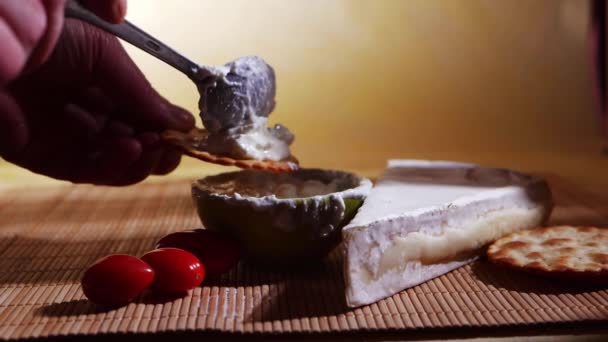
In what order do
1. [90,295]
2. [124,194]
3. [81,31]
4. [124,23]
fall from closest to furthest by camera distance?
[90,295] → [124,23] → [81,31] → [124,194]

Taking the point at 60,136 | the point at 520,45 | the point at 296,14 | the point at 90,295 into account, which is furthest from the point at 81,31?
the point at 520,45

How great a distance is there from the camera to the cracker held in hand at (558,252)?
67.1 inches

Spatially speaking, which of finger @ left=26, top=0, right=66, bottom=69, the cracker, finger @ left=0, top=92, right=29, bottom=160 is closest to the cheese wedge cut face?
the cracker

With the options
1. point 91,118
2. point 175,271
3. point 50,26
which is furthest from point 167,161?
point 50,26

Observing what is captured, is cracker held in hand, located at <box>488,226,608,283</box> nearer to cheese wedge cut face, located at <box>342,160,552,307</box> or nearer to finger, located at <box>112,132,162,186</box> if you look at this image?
cheese wedge cut face, located at <box>342,160,552,307</box>

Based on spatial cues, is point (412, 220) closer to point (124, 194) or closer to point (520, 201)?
point (520, 201)

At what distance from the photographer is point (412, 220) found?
1789 millimetres

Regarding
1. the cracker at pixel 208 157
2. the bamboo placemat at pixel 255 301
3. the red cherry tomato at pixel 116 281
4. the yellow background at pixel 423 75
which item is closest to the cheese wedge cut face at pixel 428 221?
the bamboo placemat at pixel 255 301

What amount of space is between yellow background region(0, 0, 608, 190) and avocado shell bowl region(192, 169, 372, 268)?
1.89 meters

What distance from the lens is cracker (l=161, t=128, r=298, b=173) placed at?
6.12 ft

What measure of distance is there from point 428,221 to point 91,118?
1.00 metres

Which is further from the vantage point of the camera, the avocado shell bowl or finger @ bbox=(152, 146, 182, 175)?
finger @ bbox=(152, 146, 182, 175)

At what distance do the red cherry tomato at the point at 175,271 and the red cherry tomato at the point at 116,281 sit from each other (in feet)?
0.11

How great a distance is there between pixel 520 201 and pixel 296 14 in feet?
6.72
